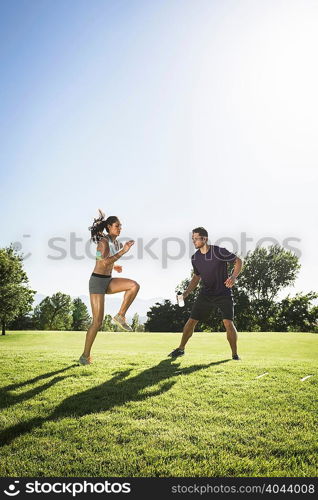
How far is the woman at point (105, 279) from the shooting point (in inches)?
258

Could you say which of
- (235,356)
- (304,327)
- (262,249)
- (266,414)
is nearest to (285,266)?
(262,249)

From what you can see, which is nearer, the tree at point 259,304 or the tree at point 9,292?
the tree at point 9,292

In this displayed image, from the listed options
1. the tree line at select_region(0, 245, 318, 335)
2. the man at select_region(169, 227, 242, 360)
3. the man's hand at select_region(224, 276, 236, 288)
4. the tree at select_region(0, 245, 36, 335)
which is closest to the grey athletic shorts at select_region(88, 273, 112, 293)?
the man at select_region(169, 227, 242, 360)

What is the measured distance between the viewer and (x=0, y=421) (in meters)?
3.76

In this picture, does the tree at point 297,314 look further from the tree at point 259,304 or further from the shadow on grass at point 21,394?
the shadow on grass at point 21,394

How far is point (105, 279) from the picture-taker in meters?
6.75

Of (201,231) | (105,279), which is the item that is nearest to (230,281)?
(201,231)

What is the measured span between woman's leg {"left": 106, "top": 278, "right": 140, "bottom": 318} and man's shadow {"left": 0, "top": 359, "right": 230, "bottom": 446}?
1.44 metres

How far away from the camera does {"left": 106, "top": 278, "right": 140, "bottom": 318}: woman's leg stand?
682cm

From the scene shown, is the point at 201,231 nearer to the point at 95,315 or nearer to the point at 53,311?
the point at 95,315

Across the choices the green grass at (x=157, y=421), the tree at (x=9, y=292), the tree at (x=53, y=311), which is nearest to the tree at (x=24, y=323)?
the tree at (x=53, y=311)

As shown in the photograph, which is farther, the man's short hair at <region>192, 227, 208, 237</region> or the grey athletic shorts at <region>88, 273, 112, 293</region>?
the man's short hair at <region>192, 227, 208, 237</region>

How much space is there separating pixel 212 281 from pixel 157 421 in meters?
4.82

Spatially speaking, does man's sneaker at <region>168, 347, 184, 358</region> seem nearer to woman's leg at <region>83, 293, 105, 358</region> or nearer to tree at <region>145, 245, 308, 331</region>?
woman's leg at <region>83, 293, 105, 358</region>
